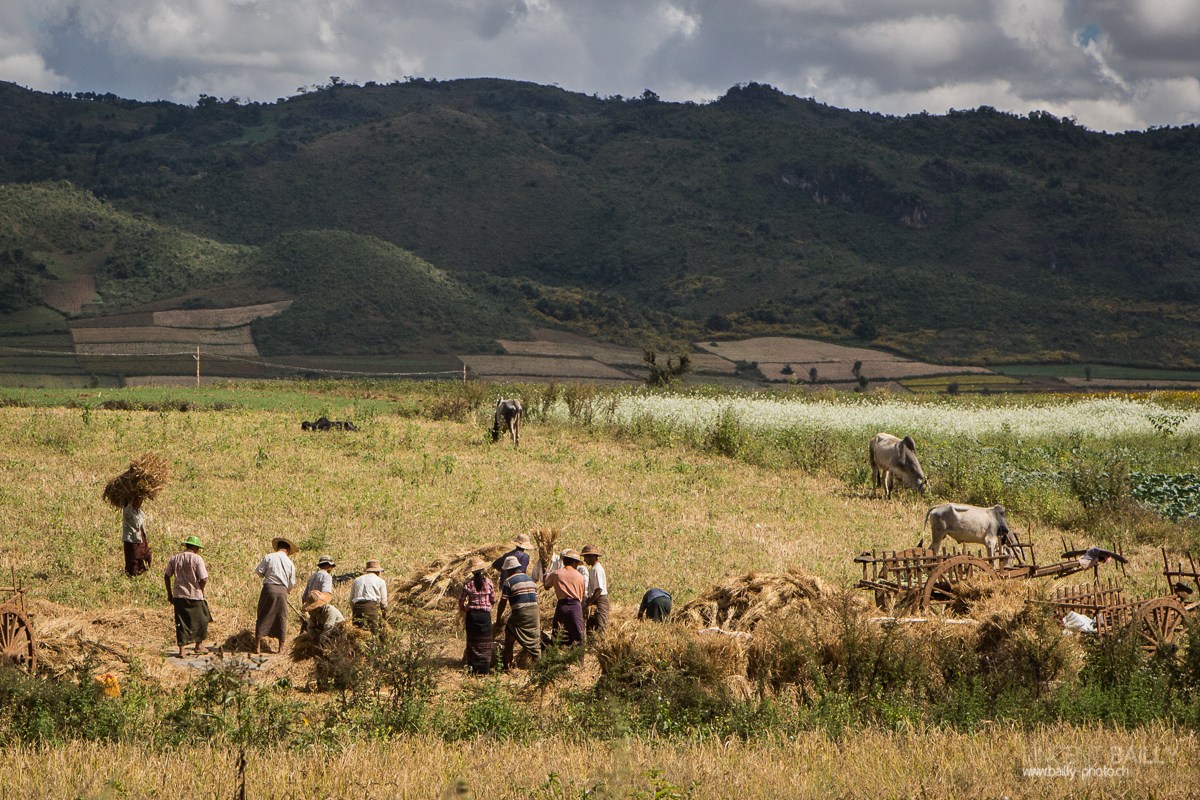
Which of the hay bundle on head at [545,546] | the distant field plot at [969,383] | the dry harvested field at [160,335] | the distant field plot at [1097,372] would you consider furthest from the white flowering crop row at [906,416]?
the dry harvested field at [160,335]

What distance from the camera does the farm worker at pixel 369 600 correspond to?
33.8ft

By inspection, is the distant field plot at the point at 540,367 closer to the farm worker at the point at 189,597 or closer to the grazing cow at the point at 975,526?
the grazing cow at the point at 975,526

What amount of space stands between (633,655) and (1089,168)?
161562 millimetres

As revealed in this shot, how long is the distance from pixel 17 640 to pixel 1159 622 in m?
11.0

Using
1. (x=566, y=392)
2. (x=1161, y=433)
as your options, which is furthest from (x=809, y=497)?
(x=1161, y=433)

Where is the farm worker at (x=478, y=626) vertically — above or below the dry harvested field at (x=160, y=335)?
below

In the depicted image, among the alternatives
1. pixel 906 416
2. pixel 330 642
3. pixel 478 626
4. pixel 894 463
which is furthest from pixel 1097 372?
pixel 330 642

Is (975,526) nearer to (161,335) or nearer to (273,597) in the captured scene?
(273,597)

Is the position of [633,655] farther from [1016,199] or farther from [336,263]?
[1016,199]

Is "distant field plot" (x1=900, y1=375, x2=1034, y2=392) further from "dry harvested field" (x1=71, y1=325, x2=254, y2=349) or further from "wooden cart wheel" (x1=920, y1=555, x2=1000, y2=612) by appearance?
"wooden cart wheel" (x1=920, y1=555, x2=1000, y2=612)

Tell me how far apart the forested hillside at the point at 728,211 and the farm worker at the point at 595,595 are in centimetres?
8240

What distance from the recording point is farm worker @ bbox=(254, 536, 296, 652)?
1050 cm

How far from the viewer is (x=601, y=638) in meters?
9.27

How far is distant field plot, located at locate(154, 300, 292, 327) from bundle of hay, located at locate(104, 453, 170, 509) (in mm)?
80456
